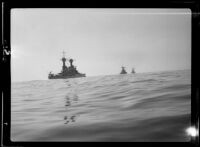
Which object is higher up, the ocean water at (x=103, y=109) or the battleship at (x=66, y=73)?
the battleship at (x=66, y=73)

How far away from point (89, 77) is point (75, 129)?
0.85m

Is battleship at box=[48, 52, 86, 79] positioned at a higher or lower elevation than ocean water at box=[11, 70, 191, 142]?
higher

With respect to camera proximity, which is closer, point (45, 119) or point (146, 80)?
point (45, 119)

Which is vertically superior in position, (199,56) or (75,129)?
(199,56)

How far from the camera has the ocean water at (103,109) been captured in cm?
221

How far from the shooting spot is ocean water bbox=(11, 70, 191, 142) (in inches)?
87.0

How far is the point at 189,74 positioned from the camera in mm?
1946

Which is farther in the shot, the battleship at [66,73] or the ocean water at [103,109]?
the battleship at [66,73]

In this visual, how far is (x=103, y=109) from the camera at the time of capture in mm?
3191

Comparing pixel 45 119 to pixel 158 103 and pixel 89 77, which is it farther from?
pixel 158 103

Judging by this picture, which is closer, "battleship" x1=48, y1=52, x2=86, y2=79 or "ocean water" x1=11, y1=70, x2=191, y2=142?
"ocean water" x1=11, y1=70, x2=191, y2=142
